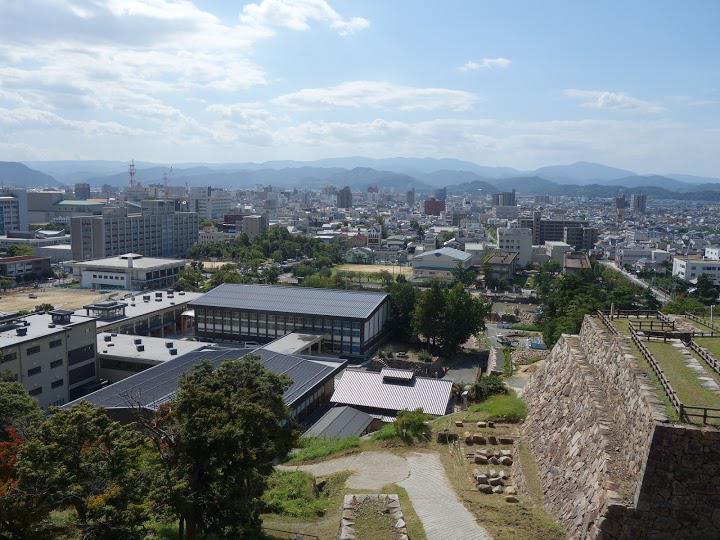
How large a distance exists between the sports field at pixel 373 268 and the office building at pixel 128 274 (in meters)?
17.7

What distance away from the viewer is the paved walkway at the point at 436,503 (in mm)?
9352

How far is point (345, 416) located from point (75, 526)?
10.3 meters

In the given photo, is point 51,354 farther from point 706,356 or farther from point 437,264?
point 437,264

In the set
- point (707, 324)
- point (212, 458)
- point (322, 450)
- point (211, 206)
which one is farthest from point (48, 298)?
point (211, 206)

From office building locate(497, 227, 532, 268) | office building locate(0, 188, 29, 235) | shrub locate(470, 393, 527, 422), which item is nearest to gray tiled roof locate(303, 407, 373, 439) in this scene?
shrub locate(470, 393, 527, 422)

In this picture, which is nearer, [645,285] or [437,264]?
[645,285]

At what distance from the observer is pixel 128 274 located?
1706 inches

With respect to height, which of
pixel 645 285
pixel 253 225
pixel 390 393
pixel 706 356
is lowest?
pixel 645 285

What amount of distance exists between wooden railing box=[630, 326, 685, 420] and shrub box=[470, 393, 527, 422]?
341cm

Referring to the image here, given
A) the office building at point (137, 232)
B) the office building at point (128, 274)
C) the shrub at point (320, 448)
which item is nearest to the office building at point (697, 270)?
the office building at point (128, 274)

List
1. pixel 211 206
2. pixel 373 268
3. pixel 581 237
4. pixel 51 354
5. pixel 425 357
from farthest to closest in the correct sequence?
1. pixel 211 206
2. pixel 581 237
3. pixel 373 268
4. pixel 425 357
5. pixel 51 354

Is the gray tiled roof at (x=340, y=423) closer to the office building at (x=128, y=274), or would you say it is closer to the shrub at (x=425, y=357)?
the shrub at (x=425, y=357)

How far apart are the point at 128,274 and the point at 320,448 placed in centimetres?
3320

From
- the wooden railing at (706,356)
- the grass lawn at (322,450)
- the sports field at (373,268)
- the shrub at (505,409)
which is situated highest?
the wooden railing at (706,356)
